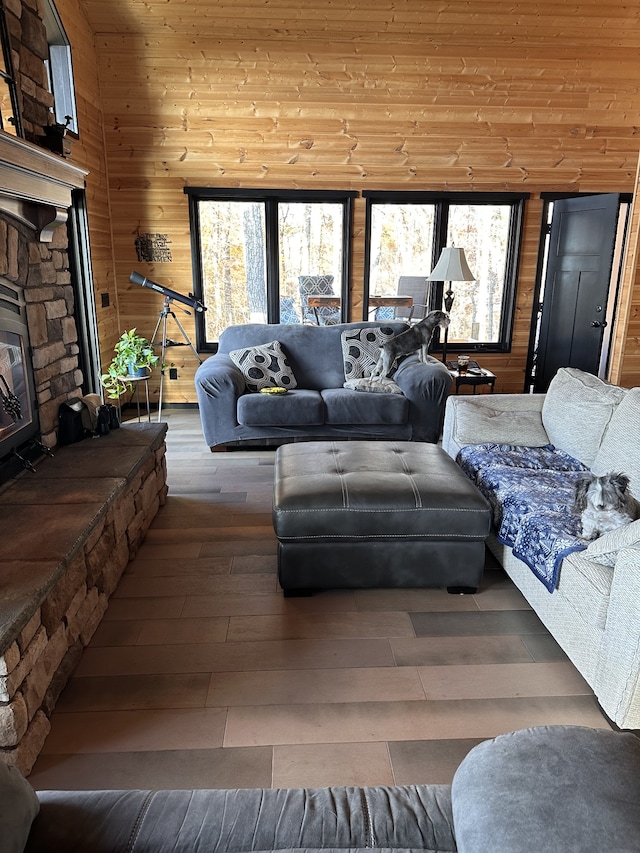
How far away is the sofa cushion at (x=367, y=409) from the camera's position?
433 cm

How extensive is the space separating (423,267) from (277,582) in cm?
406

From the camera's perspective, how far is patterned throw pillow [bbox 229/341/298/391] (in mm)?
4516

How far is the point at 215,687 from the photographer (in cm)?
202

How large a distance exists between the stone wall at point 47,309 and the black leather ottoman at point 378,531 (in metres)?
1.31

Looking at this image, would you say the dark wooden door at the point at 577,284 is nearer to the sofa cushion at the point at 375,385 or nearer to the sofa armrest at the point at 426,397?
the sofa armrest at the point at 426,397

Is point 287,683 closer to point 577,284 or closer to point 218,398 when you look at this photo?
point 218,398

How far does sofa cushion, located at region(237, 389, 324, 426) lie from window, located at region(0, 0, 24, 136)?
214 cm

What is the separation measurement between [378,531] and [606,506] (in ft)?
2.82

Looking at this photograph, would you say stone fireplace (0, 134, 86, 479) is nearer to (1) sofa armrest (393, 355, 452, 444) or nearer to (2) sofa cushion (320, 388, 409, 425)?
(2) sofa cushion (320, 388, 409, 425)

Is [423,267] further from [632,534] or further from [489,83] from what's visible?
[632,534]

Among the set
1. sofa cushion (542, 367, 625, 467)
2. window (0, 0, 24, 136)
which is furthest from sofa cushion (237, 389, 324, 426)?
window (0, 0, 24, 136)

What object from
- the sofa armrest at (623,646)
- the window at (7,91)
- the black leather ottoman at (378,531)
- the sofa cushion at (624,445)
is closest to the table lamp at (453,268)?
the sofa cushion at (624,445)

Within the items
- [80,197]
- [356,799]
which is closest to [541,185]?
[80,197]

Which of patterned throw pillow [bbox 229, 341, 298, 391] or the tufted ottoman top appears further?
patterned throw pillow [bbox 229, 341, 298, 391]
